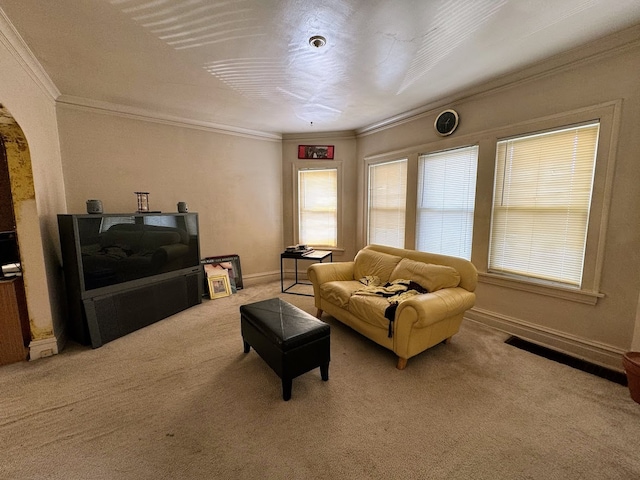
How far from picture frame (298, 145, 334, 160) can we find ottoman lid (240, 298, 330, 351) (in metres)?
2.98

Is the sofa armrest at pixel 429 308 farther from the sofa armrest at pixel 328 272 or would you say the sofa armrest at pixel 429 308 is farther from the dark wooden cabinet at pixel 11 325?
the dark wooden cabinet at pixel 11 325

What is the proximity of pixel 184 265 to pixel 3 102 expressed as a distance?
6.86 ft

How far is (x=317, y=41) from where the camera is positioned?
196cm

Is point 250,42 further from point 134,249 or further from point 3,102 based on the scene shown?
point 134,249

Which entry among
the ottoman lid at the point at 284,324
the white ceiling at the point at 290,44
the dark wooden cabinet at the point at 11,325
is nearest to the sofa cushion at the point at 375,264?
the ottoman lid at the point at 284,324

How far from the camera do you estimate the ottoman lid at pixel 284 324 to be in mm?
1793

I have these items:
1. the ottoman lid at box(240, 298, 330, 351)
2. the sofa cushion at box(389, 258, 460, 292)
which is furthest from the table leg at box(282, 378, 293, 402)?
the sofa cushion at box(389, 258, 460, 292)

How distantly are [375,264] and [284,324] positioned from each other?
1.54 m

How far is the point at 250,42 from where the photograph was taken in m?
1.99

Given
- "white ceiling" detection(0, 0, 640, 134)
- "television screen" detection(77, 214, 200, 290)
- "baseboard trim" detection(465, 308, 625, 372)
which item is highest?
"white ceiling" detection(0, 0, 640, 134)

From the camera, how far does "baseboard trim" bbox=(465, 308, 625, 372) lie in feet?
7.02

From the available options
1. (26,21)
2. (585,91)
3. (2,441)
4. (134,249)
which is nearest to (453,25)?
(585,91)

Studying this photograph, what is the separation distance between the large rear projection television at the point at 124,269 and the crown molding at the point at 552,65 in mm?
3516

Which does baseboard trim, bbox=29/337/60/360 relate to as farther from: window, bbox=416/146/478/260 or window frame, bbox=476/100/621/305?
window frame, bbox=476/100/621/305
